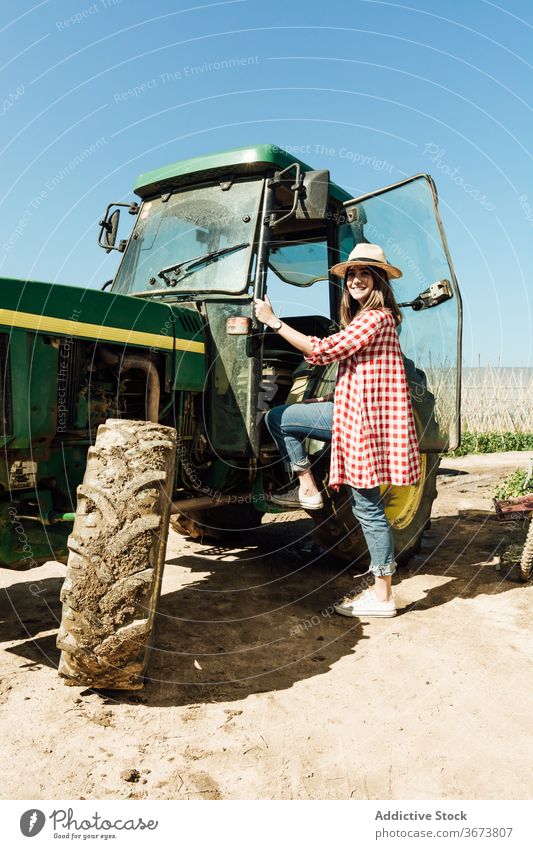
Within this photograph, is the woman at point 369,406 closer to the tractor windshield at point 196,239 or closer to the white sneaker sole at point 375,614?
the white sneaker sole at point 375,614

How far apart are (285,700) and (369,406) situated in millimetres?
1550

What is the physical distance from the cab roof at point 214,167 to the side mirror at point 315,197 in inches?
20.5

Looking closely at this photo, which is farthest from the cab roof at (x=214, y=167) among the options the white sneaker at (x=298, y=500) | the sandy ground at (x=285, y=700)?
the sandy ground at (x=285, y=700)

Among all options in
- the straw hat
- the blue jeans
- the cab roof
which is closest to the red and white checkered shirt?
the blue jeans

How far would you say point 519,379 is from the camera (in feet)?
48.4

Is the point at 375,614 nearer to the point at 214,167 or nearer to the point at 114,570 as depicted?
the point at 114,570

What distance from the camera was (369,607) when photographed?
358cm

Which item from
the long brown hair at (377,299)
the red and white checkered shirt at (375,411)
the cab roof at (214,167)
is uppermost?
the cab roof at (214,167)

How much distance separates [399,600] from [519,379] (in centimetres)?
1216

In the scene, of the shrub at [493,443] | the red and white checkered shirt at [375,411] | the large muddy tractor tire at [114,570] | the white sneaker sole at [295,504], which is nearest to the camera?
the large muddy tractor tire at [114,570]

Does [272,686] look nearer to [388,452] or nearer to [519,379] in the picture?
[388,452]

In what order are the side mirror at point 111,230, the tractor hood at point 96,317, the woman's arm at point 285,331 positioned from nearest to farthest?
the tractor hood at point 96,317
the woman's arm at point 285,331
the side mirror at point 111,230

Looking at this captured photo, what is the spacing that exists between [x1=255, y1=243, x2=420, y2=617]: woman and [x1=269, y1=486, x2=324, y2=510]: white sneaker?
0.18 meters

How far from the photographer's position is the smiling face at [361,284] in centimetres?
347
